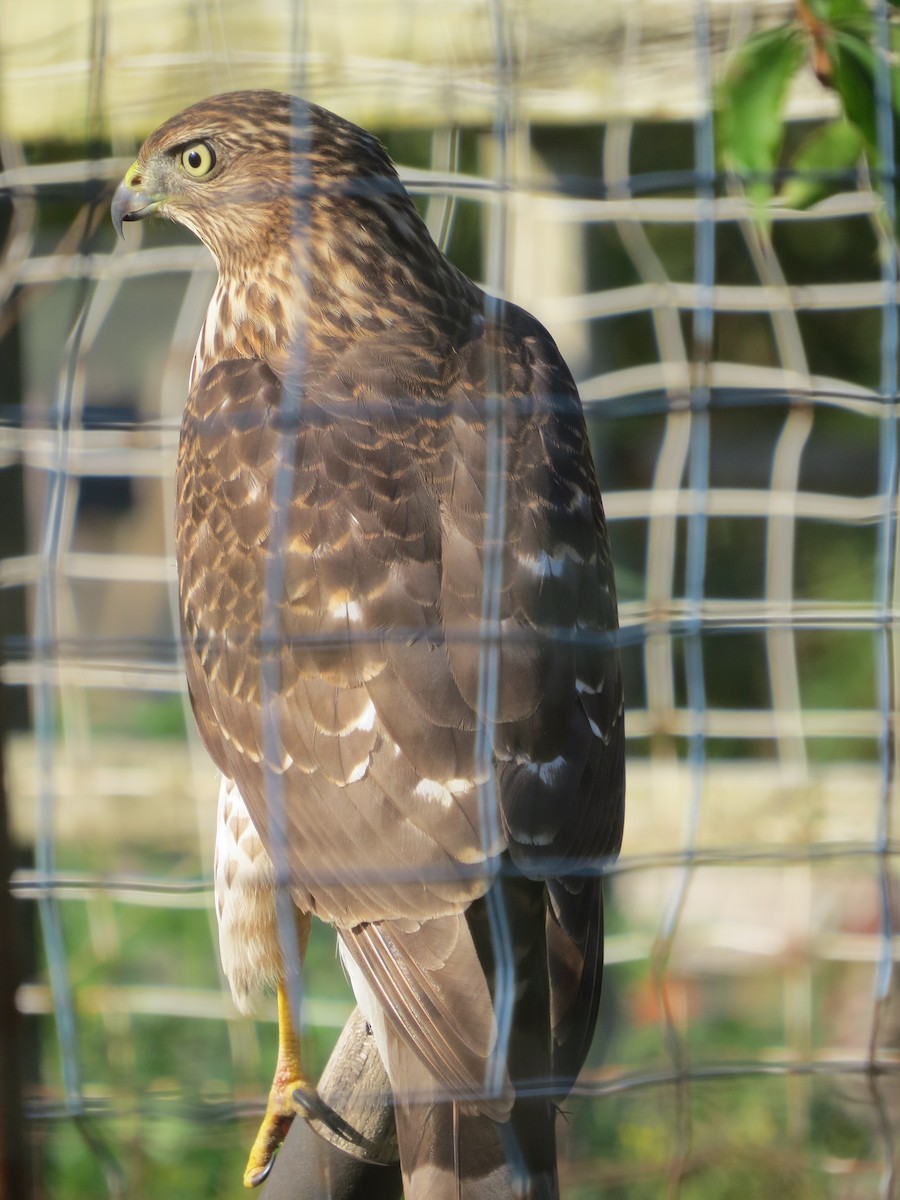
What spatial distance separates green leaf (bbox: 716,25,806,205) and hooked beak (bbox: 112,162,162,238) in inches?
36.5

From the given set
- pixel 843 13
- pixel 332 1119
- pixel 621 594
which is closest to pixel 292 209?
pixel 843 13

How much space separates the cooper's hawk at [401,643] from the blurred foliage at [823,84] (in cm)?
41

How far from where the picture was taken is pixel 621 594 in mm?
3912

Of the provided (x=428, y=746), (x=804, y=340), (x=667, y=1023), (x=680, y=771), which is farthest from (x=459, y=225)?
(x=667, y=1023)

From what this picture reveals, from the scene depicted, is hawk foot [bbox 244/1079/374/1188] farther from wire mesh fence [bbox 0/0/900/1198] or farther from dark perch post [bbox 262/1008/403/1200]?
wire mesh fence [bbox 0/0/900/1198]

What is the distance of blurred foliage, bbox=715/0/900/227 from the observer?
6.00 feet

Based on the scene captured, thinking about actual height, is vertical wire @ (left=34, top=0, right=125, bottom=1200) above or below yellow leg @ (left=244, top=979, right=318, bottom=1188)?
above

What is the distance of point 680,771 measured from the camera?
336cm

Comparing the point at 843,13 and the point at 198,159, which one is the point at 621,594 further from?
the point at 843,13

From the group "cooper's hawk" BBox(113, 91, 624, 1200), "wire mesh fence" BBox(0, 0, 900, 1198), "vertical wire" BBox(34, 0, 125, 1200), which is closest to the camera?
"vertical wire" BBox(34, 0, 125, 1200)

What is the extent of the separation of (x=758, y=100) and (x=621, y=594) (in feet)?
7.01

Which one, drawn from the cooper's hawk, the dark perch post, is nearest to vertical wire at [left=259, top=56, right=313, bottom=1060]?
the cooper's hawk

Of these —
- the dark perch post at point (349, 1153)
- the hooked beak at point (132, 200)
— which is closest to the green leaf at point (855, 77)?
the hooked beak at point (132, 200)

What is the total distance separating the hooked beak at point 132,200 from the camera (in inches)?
88.0
